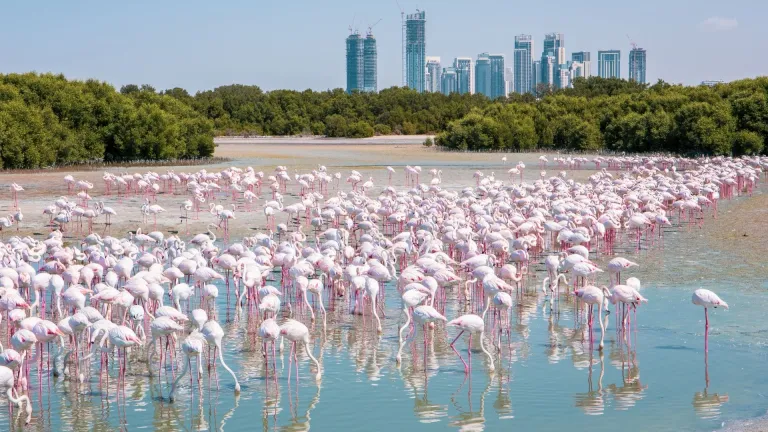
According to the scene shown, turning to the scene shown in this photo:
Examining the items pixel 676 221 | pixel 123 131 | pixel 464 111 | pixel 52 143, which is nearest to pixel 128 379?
pixel 676 221

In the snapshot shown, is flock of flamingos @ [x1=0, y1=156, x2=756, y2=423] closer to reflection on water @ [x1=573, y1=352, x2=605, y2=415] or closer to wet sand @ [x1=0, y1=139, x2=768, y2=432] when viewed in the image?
wet sand @ [x1=0, y1=139, x2=768, y2=432]

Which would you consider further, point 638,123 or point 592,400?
point 638,123

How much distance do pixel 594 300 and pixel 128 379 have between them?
17.1ft

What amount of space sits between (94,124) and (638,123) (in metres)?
28.8

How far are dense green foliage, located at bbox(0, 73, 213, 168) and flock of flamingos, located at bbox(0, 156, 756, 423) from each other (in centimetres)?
1578

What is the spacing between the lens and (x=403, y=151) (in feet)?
184

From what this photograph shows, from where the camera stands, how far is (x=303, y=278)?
12.1m

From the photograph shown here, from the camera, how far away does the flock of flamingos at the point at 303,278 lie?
32.3 ft

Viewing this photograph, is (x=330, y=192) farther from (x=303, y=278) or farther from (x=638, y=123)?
(x=638, y=123)

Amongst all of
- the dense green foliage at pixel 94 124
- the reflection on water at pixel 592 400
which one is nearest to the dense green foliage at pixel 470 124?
the dense green foliage at pixel 94 124

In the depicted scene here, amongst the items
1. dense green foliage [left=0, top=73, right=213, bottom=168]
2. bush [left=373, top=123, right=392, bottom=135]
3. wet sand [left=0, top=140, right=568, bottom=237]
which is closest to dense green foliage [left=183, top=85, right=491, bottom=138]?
bush [left=373, top=123, right=392, bottom=135]

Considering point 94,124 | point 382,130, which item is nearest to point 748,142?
point 94,124

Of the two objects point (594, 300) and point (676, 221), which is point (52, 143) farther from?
point (594, 300)

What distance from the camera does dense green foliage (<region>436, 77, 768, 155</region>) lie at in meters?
47.2
